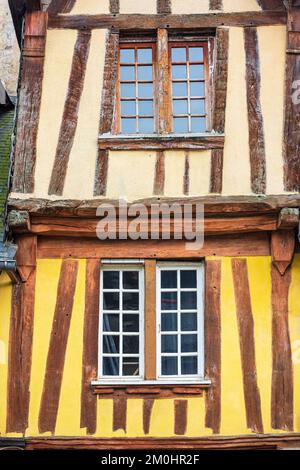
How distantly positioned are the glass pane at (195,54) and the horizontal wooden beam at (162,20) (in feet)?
0.82

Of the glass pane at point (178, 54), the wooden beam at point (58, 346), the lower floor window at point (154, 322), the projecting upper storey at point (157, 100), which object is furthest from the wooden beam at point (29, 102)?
the glass pane at point (178, 54)

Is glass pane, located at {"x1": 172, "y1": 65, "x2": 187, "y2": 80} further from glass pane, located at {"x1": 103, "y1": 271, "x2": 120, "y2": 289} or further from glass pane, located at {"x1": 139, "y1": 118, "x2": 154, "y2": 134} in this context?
glass pane, located at {"x1": 103, "y1": 271, "x2": 120, "y2": 289}

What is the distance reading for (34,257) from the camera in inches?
392

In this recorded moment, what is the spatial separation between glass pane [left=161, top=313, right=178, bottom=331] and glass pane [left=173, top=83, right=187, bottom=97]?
2.40 m

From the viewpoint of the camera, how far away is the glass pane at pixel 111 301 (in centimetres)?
1002

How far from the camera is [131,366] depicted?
9.87 m

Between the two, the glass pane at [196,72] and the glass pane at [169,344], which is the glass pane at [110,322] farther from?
the glass pane at [196,72]

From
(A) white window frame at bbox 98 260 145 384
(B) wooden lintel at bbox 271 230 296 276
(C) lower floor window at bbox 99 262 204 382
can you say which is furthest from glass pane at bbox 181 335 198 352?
(B) wooden lintel at bbox 271 230 296 276

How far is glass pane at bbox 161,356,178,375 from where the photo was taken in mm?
9844

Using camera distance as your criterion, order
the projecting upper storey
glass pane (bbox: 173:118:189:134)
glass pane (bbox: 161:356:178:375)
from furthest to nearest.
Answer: glass pane (bbox: 173:118:189:134) → the projecting upper storey → glass pane (bbox: 161:356:178:375)

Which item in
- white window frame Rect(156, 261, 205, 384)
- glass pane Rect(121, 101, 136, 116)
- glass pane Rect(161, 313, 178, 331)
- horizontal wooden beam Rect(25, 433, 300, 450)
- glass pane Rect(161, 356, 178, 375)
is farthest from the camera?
glass pane Rect(121, 101, 136, 116)

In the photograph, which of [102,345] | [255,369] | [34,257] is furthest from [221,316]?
[34,257]
